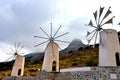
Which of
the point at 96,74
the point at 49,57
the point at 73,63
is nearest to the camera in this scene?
the point at 96,74

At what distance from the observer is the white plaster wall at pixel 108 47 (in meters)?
13.5

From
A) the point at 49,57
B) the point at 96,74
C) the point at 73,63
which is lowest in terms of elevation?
the point at 96,74

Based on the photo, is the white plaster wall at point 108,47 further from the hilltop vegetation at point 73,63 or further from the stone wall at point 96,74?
the hilltop vegetation at point 73,63

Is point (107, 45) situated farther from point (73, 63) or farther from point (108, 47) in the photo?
point (73, 63)

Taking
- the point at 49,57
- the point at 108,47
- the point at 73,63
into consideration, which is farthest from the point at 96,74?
the point at 73,63

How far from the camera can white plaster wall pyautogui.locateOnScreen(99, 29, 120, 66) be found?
13531 millimetres

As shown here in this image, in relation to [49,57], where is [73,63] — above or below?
above

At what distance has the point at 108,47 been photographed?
45.2ft

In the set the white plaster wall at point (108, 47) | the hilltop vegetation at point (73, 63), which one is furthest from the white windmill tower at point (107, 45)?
the hilltop vegetation at point (73, 63)

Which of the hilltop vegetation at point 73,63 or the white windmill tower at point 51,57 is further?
the hilltop vegetation at point 73,63

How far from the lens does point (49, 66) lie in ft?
60.2

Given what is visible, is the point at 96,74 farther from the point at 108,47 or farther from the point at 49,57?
the point at 49,57

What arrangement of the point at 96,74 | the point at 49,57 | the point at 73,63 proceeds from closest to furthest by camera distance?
1. the point at 96,74
2. the point at 49,57
3. the point at 73,63

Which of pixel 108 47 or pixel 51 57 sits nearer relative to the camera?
pixel 108 47
